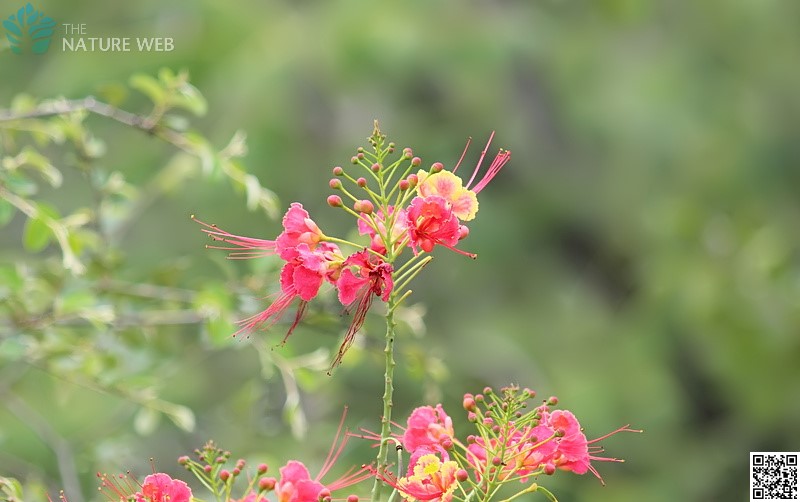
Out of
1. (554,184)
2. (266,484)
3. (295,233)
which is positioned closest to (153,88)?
(295,233)

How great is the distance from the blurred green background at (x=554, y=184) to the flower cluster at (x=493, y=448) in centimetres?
248

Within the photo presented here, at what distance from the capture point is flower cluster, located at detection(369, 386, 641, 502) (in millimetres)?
911

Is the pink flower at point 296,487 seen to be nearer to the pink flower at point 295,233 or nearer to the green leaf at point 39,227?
the pink flower at point 295,233

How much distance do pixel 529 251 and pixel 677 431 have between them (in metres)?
0.95

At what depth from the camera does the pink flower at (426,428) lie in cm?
99

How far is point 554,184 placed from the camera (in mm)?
4859

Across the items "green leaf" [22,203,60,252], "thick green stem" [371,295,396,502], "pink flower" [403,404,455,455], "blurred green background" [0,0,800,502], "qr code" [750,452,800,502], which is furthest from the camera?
"blurred green background" [0,0,800,502]

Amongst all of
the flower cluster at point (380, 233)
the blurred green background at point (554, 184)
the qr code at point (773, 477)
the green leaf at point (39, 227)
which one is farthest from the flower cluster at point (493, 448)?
the blurred green background at point (554, 184)

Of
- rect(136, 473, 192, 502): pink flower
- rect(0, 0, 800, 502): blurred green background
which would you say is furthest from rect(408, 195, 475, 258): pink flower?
rect(0, 0, 800, 502): blurred green background

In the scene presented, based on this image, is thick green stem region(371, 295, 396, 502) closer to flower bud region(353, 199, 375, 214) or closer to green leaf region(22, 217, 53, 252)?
flower bud region(353, 199, 375, 214)

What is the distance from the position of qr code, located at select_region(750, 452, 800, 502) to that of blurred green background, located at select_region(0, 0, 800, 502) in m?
2.35

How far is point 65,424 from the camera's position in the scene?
3.55 metres

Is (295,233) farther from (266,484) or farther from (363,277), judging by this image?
(266,484)

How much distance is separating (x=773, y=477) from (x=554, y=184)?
3.72m
